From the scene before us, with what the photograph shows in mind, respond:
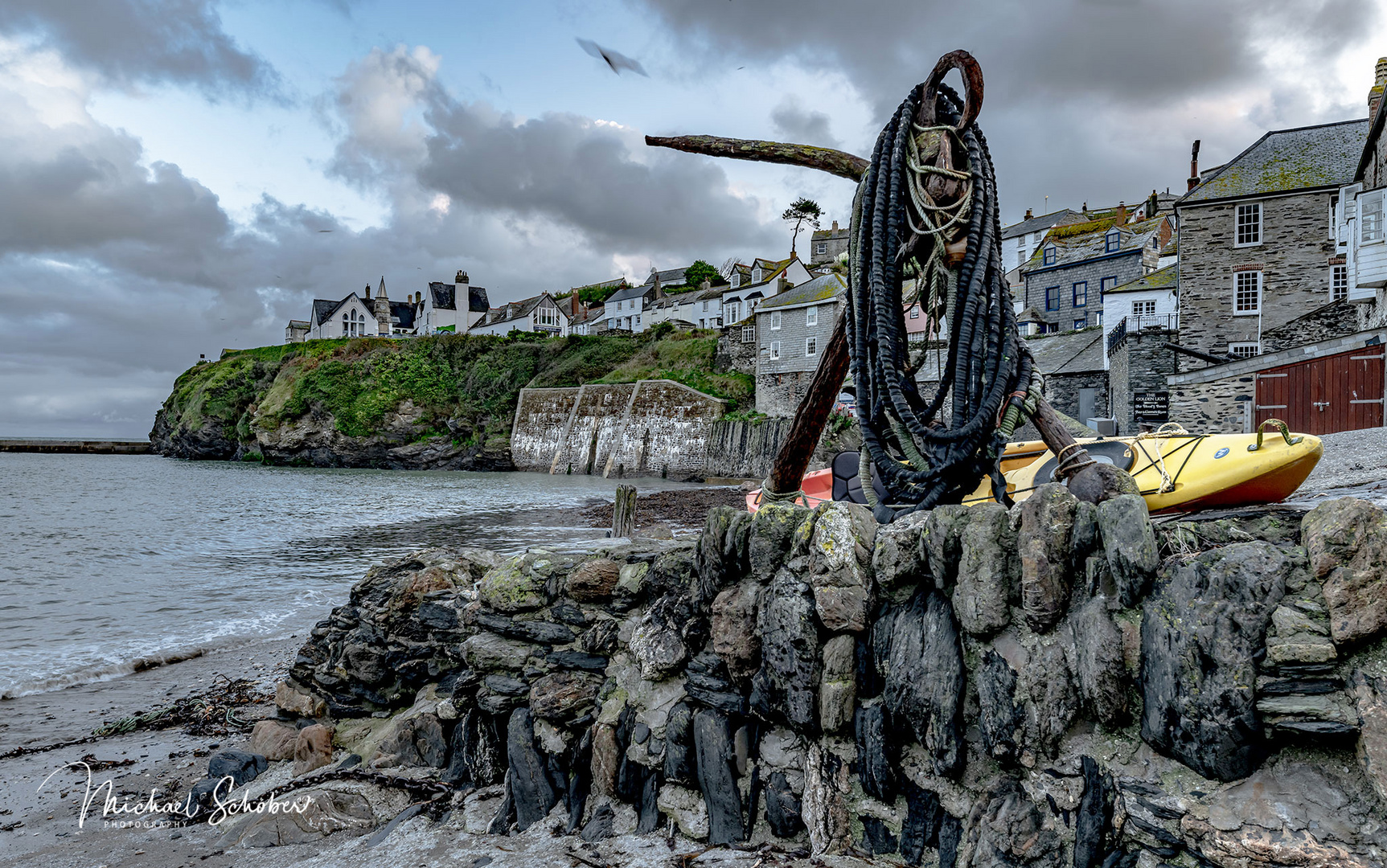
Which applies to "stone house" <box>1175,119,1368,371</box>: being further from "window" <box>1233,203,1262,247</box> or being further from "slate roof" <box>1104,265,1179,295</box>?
"slate roof" <box>1104,265,1179,295</box>

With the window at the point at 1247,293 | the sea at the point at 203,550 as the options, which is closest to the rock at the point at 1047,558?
the sea at the point at 203,550

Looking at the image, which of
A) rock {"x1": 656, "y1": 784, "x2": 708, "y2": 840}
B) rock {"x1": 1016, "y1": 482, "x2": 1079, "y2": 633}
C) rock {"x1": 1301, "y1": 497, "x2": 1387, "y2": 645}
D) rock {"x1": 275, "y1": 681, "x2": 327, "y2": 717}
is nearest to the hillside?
rock {"x1": 275, "y1": 681, "x2": 327, "y2": 717}

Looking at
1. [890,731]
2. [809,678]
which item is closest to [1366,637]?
[890,731]

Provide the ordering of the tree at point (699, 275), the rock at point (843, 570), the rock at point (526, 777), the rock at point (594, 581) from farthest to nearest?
the tree at point (699, 275) → the rock at point (594, 581) → the rock at point (526, 777) → the rock at point (843, 570)

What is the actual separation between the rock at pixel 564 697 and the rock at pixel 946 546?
8.26 ft

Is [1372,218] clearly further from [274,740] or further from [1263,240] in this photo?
[274,740]

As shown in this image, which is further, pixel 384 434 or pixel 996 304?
pixel 384 434

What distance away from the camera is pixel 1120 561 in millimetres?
3086

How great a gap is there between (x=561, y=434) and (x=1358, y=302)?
49.0m

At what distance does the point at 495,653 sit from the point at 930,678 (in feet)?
10.9

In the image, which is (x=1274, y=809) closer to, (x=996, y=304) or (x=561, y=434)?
(x=996, y=304)

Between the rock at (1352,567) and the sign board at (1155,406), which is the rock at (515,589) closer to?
the rock at (1352,567)

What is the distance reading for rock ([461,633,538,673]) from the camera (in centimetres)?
545

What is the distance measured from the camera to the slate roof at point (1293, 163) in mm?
28797
